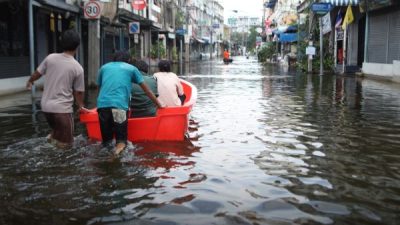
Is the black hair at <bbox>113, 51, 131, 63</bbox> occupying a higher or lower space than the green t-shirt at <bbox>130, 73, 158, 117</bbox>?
higher

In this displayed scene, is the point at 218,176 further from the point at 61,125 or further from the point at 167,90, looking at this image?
the point at 167,90

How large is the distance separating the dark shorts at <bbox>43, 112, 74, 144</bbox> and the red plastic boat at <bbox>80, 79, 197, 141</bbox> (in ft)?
2.29

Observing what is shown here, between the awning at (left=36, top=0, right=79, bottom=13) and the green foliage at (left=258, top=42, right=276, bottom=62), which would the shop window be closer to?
the awning at (left=36, top=0, right=79, bottom=13)

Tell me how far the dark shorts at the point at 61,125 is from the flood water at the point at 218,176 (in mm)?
193

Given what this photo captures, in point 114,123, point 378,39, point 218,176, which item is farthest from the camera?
point 378,39

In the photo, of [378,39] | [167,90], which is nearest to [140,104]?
[167,90]

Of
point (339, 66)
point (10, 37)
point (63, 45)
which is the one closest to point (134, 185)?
point (63, 45)

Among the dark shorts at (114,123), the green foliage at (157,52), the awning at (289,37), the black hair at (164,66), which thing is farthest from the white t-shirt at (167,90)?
the awning at (289,37)

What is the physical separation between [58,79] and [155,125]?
70.2 inches

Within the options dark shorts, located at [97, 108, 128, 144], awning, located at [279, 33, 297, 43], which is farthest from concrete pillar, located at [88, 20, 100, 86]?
awning, located at [279, 33, 297, 43]

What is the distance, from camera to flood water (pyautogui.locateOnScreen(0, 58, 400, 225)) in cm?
441

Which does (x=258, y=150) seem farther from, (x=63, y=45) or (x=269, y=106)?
(x=269, y=106)

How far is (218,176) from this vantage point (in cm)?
574

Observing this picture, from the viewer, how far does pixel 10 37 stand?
56.0 feet
